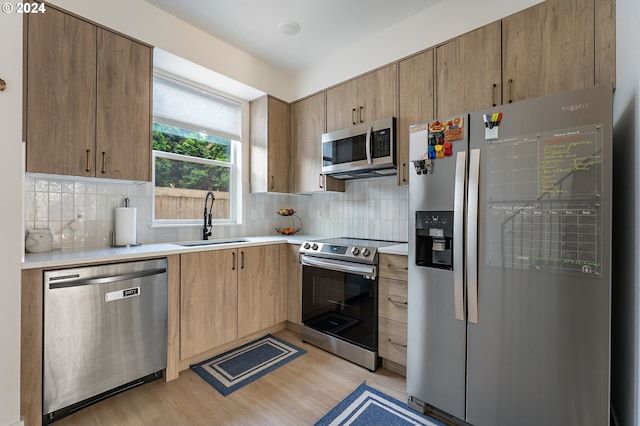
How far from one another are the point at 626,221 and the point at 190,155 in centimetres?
325

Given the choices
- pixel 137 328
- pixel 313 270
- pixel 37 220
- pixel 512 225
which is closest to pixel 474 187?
pixel 512 225

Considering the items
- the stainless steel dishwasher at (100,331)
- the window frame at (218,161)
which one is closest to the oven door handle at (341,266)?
the window frame at (218,161)

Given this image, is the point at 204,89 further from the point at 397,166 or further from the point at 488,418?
the point at 488,418

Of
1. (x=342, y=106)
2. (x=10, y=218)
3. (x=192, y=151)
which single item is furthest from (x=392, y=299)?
(x=192, y=151)

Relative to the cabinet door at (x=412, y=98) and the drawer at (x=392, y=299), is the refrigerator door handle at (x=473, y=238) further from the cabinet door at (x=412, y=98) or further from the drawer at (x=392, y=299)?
the cabinet door at (x=412, y=98)

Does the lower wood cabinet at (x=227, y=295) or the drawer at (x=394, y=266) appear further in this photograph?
the lower wood cabinet at (x=227, y=295)

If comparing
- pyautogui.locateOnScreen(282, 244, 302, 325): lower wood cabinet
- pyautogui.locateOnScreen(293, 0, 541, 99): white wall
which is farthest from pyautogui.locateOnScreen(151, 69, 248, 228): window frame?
pyautogui.locateOnScreen(293, 0, 541, 99): white wall

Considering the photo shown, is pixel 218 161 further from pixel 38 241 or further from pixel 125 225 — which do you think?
pixel 38 241

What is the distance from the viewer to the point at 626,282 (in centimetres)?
133

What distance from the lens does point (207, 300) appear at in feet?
7.51

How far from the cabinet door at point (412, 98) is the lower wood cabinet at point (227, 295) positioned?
146 cm

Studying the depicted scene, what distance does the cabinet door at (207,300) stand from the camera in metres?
2.16

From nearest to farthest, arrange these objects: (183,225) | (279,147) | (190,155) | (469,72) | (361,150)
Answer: (469,72) → (361,150) → (183,225) → (190,155) → (279,147)

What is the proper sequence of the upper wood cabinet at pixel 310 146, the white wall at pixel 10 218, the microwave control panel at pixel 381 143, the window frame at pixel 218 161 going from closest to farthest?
1. the white wall at pixel 10 218
2. the microwave control panel at pixel 381 143
3. the window frame at pixel 218 161
4. the upper wood cabinet at pixel 310 146
